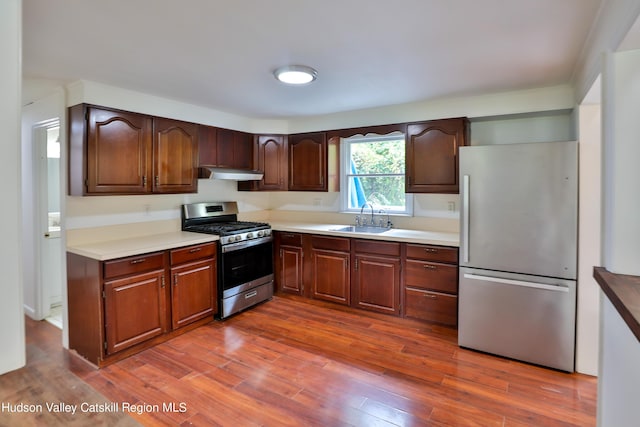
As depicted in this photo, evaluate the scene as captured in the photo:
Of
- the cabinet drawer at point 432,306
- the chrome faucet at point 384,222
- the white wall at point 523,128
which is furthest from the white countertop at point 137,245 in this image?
the white wall at point 523,128

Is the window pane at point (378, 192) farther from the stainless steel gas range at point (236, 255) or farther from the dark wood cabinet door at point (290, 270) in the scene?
the stainless steel gas range at point (236, 255)

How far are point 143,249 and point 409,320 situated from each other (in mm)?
2575

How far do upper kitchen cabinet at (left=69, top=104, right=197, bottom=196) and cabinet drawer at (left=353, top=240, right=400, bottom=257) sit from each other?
1.89 meters

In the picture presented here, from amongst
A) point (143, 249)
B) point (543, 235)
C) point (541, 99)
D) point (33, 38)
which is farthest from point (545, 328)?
point (33, 38)

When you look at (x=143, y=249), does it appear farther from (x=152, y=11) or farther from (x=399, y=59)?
(x=399, y=59)

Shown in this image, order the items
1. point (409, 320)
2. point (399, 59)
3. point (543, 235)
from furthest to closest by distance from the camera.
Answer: point (409, 320), point (543, 235), point (399, 59)

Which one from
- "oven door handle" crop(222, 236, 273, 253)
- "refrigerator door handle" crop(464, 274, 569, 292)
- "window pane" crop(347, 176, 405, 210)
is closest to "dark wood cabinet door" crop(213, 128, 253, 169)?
"oven door handle" crop(222, 236, 273, 253)

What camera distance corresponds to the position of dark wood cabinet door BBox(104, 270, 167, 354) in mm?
2676

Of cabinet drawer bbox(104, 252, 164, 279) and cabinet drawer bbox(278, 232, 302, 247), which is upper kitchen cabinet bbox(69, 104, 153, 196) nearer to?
cabinet drawer bbox(104, 252, 164, 279)

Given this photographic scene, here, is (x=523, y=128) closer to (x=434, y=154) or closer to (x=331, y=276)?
(x=434, y=154)

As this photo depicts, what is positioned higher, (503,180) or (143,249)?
(503,180)

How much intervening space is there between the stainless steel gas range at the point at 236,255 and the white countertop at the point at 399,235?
1.27ft

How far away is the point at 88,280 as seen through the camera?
270cm

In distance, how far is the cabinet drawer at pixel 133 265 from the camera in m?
2.65
